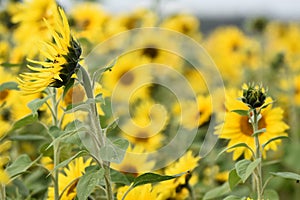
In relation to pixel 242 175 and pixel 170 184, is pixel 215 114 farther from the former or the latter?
pixel 242 175

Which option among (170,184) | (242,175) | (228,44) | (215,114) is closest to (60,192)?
(170,184)

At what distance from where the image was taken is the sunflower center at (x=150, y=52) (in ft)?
8.41

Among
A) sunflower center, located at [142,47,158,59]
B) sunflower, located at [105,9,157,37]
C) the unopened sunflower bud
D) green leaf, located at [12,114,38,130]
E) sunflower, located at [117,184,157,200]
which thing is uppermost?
sunflower, located at [105,9,157,37]

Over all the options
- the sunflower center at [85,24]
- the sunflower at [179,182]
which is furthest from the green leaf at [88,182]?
the sunflower center at [85,24]

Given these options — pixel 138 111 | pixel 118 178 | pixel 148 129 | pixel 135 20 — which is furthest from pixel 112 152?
Answer: pixel 135 20

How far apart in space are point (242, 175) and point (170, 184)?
12.0 inches

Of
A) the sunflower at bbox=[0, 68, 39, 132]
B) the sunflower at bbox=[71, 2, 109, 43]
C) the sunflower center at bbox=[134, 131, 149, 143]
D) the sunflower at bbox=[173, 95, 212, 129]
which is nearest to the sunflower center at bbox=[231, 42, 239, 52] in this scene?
the sunflower at bbox=[71, 2, 109, 43]

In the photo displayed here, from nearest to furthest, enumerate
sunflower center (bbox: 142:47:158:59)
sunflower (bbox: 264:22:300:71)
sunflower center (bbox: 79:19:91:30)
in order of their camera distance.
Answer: sunflower center (bbox: 79:19:91:30) < sunflower center (bbox: 142:47:158:59) < sunflower (bbox: 264:22:300:71)

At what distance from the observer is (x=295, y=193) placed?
7.24 ft

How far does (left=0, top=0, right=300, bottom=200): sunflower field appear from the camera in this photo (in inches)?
41.8

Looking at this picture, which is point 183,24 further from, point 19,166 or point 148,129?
point 19,166

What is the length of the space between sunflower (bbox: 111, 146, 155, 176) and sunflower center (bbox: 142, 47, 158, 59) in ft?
3.75

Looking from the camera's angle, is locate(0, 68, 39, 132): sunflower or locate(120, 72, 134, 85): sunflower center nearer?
locate(0, 68, 39, 132): sunflower

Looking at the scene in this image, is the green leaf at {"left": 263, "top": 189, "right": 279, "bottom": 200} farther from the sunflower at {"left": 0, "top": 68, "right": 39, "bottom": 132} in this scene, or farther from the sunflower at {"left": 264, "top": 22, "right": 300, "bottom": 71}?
the sunflower at {"left": 264, "top": 22, "right": 300, "bottom": 71}
